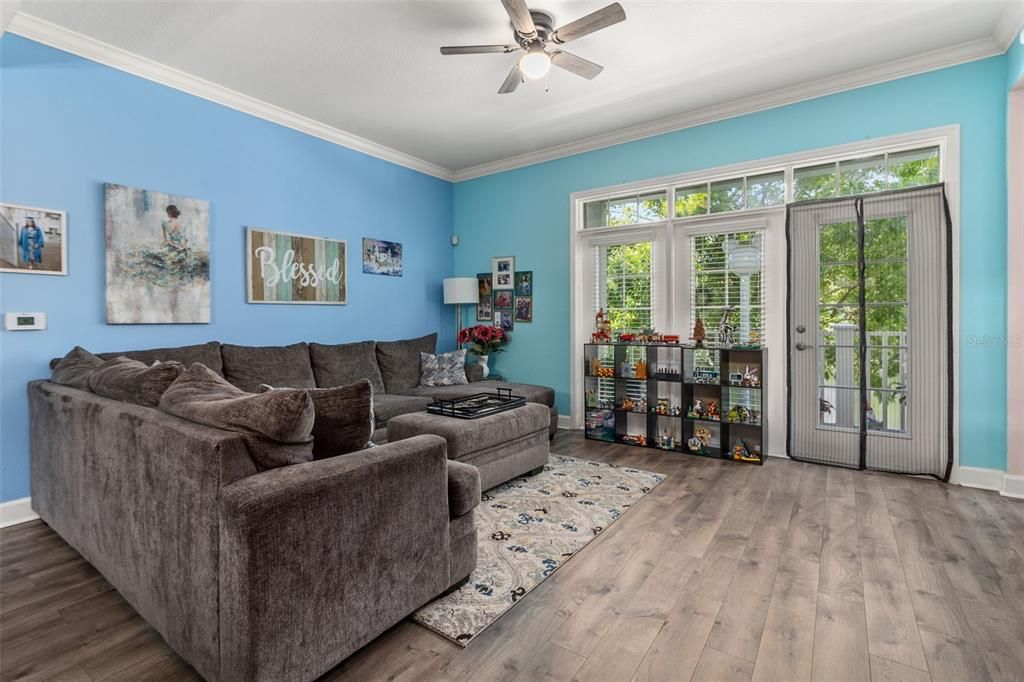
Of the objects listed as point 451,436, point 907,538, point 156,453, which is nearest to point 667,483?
point 907,538

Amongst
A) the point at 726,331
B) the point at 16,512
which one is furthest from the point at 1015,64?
the point at 16,512

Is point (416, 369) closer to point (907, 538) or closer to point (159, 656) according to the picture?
point (159, 656)

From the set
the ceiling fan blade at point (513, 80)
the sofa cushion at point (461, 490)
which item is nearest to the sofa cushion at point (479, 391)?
the sofa cushion at point (461, 490)

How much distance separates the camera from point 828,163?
3.83m

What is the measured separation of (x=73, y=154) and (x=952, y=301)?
5799 mm

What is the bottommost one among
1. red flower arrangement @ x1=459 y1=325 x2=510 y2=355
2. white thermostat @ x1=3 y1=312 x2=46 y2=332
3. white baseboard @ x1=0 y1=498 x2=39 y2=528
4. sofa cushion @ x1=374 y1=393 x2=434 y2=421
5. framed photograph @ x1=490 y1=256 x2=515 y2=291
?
white baseboard @ x1=0 y1=498 x2=39 y2=528

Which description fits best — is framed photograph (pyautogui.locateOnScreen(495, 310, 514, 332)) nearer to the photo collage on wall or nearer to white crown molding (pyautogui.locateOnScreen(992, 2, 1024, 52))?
the photo collage on wall

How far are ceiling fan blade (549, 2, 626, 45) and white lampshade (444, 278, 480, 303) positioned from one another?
2954 millimetres

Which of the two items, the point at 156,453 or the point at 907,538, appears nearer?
the point at 156,453

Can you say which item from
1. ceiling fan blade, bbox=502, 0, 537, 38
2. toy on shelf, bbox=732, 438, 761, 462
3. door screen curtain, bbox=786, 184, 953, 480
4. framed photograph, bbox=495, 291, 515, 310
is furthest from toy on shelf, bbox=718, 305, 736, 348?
ceiling fan blade, bbox=502, 0, 537, 38

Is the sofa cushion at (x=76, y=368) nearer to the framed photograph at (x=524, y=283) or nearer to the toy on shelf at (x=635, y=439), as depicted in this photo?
the framed photograph at (x=524, y=283)

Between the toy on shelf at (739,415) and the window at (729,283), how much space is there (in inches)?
22.5

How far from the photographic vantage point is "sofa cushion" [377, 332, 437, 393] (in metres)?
4.66

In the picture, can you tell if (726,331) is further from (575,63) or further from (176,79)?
(176,79)
